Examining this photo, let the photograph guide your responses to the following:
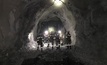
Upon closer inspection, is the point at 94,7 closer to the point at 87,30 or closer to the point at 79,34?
the point at 87,30

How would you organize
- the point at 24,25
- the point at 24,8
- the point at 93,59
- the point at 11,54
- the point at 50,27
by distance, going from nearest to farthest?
the point at 93,59 → the point at 11,54 → the point at 24,8 → the point at 24,25 → the point at 50,27

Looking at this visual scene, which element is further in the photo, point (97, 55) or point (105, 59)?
point (97, 55)

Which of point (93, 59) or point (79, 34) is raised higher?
point (79, 34)

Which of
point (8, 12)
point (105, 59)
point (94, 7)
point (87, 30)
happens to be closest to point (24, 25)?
point (8, 12)

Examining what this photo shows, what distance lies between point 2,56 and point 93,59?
7.23 metres

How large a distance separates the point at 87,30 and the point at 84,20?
1.09 meters

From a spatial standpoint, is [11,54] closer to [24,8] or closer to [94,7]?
[24,8]

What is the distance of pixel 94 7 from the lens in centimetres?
1316

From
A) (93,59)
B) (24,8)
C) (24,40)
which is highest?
(24,8)

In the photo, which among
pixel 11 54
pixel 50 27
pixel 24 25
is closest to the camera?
pixel 11 54

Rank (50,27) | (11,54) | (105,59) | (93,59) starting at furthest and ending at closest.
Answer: (50,27), (11,54), (93,59), (105,59)

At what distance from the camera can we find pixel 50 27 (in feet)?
118

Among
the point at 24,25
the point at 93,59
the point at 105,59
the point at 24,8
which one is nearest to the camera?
the point at 105,59

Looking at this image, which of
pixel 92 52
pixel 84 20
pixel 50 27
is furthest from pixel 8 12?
pixel 50 27
